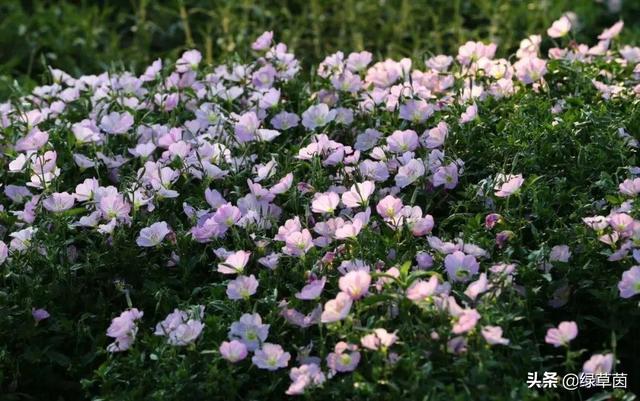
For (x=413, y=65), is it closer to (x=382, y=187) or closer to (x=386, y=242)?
(x=382, y=187)

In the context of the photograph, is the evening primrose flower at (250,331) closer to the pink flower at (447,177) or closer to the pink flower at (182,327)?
the pink flower at (182,327)

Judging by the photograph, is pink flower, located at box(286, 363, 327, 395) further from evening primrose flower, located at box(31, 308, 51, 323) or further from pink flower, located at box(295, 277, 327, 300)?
evening primrose flower, located at box(31, 308, 51, 323)

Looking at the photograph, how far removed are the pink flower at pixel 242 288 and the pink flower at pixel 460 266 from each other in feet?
1.21

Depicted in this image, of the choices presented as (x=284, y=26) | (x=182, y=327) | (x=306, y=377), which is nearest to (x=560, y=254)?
(x=306, y=377)

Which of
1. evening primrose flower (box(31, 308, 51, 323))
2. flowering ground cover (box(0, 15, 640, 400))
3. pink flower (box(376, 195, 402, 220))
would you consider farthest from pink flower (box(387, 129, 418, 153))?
evening primrose flower (box(31, 308, 51, 323))

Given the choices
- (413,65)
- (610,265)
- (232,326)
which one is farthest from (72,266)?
(413,65)

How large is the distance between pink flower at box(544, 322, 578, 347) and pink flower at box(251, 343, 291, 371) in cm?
47

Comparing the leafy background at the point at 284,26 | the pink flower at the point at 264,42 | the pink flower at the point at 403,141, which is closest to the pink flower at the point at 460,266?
the pink flower at the point at 403,141

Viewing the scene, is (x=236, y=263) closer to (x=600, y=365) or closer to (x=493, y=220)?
(x=493, y=220)

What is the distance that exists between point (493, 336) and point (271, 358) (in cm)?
40

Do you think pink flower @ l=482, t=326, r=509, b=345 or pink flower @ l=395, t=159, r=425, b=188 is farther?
pink flower @ l=395, t=159, r=425, b=188

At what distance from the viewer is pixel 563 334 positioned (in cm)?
184

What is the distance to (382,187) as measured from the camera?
2414mm

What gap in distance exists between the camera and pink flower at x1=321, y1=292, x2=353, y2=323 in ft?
A: 6.17
